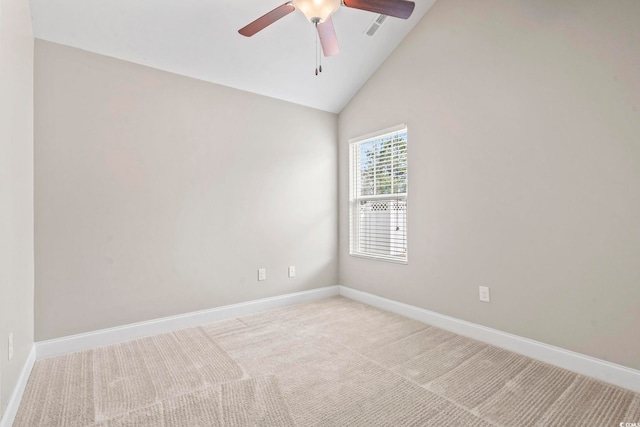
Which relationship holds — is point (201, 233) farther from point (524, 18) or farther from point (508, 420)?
point (524, 18)

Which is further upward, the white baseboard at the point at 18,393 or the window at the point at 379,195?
the window at the point at 379,195

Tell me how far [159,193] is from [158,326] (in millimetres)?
Result: 1181

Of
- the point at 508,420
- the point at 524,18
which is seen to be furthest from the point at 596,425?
the point at 524,18

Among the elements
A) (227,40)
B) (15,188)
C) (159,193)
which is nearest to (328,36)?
(227,40)

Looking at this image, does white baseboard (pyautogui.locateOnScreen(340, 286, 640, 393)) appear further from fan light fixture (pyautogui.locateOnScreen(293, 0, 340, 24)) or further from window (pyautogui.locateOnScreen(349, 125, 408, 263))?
fan light fixture (pyautogui.locateOnScreen(293, 0, 340, 24))

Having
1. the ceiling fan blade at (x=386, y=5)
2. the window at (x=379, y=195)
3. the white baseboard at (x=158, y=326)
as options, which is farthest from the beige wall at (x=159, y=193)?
the ceiling fan blade at (x=386, y=5)

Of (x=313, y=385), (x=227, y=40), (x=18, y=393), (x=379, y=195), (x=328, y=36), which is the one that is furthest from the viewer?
(x=379, y=195)

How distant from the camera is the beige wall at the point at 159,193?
7.88 feet

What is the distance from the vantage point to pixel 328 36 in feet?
7.09

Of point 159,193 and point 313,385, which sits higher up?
point 159,193

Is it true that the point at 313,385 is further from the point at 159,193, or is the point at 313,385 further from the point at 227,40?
the point at 227,40

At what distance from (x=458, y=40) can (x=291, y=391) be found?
3.03m

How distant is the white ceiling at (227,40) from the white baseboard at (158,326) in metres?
2.25

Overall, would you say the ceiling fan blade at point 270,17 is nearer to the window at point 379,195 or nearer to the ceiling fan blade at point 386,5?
the ceiling fan blade at point 386,5
